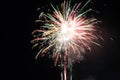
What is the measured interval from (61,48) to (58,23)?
119cm

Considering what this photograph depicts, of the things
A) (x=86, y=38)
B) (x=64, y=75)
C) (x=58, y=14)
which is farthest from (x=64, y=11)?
(x=64, y=75)

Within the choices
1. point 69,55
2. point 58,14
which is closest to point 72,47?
point 69,55

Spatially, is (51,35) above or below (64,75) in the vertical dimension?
above

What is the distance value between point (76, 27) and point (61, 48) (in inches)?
46.6

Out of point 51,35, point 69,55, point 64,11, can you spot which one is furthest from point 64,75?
point 64,11

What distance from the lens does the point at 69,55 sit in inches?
632

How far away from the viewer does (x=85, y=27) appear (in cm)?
1562

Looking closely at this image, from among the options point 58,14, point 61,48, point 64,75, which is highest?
point 58,14

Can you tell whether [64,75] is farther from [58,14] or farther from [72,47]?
[58,14]

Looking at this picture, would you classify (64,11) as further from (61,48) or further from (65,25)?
(61,48)

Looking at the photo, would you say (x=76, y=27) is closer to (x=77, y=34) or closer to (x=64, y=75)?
(x=77, y=34)

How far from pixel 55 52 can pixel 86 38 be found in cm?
151

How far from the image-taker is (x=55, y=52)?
1611cm

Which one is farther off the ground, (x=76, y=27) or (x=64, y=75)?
(x=76, y=27)
